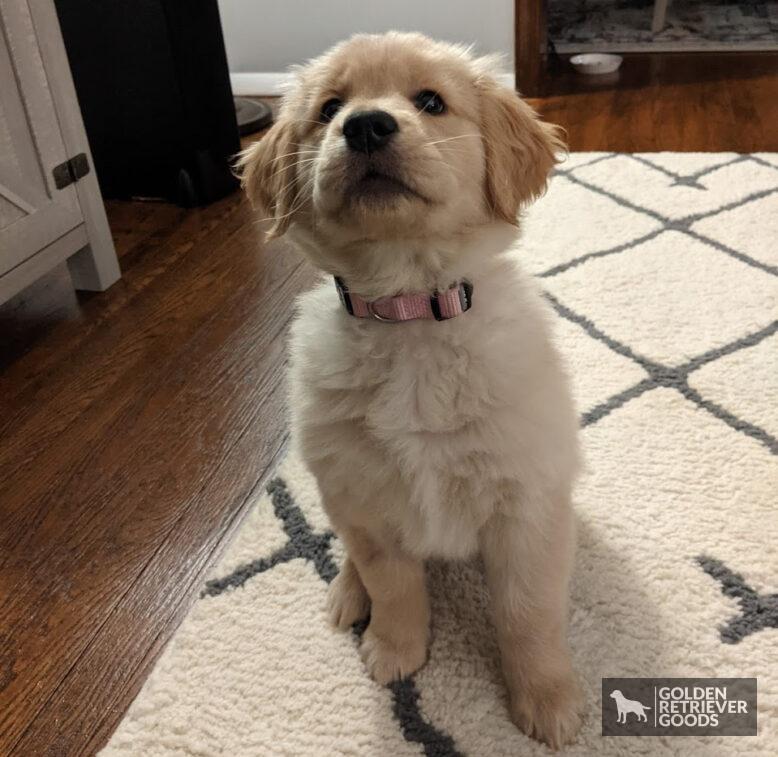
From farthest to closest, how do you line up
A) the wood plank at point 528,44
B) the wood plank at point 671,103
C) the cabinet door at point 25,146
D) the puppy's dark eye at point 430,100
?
the wood plank at point 528,44
the wood plank at point 671,103
the cabinet door at point 25,146
the puppy's dark eye at point 430,100

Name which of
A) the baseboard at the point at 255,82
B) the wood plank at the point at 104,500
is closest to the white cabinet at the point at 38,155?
the wood plank at the point at 104,500

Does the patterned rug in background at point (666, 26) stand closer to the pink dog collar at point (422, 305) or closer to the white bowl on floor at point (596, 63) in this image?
the white bowl on floor at point (596, 63)

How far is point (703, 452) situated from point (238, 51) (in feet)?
10.3

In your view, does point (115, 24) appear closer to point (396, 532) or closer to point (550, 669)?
point (396, 532)

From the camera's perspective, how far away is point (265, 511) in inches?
54.4

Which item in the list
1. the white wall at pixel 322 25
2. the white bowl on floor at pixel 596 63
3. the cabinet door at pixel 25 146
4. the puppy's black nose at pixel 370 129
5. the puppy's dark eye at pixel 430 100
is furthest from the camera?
the white bowl on floor at pixel 596 63

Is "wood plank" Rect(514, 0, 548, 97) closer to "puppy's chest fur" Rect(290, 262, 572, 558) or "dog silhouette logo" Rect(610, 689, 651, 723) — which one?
"puppy's chest fur" Rect(290, 262, 572, 558)

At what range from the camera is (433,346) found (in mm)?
977

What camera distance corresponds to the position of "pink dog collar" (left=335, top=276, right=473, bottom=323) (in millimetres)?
971

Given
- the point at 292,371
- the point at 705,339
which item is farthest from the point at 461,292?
the point at 705,339

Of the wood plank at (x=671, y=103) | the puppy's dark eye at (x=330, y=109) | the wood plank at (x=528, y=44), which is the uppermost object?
the puppy's dark eye at (x=330, y=109)

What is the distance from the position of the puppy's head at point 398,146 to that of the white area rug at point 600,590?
0.56m

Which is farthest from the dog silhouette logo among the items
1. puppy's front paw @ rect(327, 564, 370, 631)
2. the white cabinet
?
the white cabinet

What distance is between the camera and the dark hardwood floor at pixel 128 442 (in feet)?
3.85
